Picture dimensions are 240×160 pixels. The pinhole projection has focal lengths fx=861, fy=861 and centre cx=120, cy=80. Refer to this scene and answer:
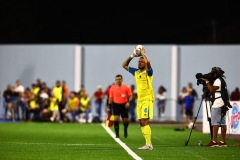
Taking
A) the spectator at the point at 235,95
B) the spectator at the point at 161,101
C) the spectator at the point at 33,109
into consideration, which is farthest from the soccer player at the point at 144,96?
the spectator at the point at 161,101

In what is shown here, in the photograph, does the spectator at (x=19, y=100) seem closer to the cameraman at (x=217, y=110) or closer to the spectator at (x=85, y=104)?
the spectator at (x=85, y=104)

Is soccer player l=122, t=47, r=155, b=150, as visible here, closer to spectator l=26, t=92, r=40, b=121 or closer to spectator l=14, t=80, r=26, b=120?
spectator l=26, t=92, r=40, b=121

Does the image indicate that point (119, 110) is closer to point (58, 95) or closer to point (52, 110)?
point (58, 95)

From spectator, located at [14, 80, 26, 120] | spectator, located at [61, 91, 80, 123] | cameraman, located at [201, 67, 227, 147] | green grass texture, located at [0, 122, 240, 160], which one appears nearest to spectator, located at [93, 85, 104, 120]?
spectator, located at [61, 91, 80, 123]

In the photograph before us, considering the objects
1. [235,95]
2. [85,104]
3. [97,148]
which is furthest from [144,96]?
[235,95]

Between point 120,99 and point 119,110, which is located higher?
point 120,99
